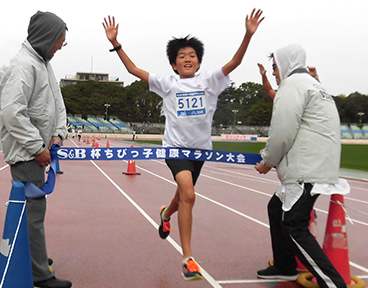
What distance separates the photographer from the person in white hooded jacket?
3318 mm

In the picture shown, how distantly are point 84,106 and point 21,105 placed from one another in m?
108

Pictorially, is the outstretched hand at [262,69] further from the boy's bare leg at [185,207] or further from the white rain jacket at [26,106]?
the white rain jacket at [26,106]

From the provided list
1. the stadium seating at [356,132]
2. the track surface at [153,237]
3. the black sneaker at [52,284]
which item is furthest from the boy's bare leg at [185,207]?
the stadium seating at [356,132]

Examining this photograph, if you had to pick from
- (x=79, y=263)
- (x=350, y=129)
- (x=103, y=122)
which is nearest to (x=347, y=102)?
(x=350, y=129)

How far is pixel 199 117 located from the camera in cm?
393

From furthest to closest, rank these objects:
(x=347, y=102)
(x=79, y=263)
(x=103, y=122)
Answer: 1. (x=347, y=102)
2. (x=103, y=122)
3. (x=79, y=263)

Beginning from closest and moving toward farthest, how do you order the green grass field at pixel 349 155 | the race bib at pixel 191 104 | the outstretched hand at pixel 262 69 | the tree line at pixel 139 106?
the race bib at pixel 191 104 → the outstretched hand at pixel 262 69 → the green grass field at pixel 349 155 → the tree line at pixel 139 106

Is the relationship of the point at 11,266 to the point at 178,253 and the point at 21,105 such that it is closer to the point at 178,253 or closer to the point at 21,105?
the point at 21,105

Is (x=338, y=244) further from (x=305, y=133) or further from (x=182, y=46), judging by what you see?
(x=182, y=46)

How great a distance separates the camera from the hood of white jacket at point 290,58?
142 inches

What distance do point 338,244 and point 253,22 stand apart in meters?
2.21

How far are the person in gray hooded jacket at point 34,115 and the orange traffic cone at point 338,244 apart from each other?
2352 millimetres

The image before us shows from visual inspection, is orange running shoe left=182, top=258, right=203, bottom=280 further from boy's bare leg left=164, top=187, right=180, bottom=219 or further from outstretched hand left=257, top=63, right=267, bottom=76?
outstretched hand left=257, top=63, right=267, bottom=76

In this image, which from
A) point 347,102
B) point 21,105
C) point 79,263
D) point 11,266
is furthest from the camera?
point 347,102
